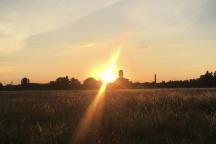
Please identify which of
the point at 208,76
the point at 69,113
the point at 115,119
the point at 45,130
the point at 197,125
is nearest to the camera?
the point at 45,130

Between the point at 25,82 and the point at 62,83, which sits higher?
the point at 25,82

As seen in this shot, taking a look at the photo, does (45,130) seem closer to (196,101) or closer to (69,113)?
(69,113)

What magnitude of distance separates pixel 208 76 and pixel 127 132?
9933 centimetres

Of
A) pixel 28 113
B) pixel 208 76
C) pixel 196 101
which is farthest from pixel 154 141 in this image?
pixel 208 76

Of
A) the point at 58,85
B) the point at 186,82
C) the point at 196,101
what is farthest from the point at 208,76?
the point at 196,101

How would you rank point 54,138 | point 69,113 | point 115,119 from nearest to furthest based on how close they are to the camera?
1. point 54,138
2. point 115,119
3. point 69,113

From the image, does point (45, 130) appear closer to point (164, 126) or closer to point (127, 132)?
point (127, 132)

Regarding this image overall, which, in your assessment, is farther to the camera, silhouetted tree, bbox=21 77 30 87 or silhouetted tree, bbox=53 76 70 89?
silhouetted tree, bbox=21 77 30 87

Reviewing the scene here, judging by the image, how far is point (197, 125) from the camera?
11188 mm

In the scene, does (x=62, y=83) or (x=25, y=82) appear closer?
(x=62, y=83)

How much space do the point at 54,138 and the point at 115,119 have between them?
10.0 ft

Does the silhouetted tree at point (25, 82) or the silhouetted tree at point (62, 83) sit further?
the silhouetted tree at point (25, 82)

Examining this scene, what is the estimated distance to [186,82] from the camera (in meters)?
110

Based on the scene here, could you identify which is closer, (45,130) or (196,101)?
(45,130)
